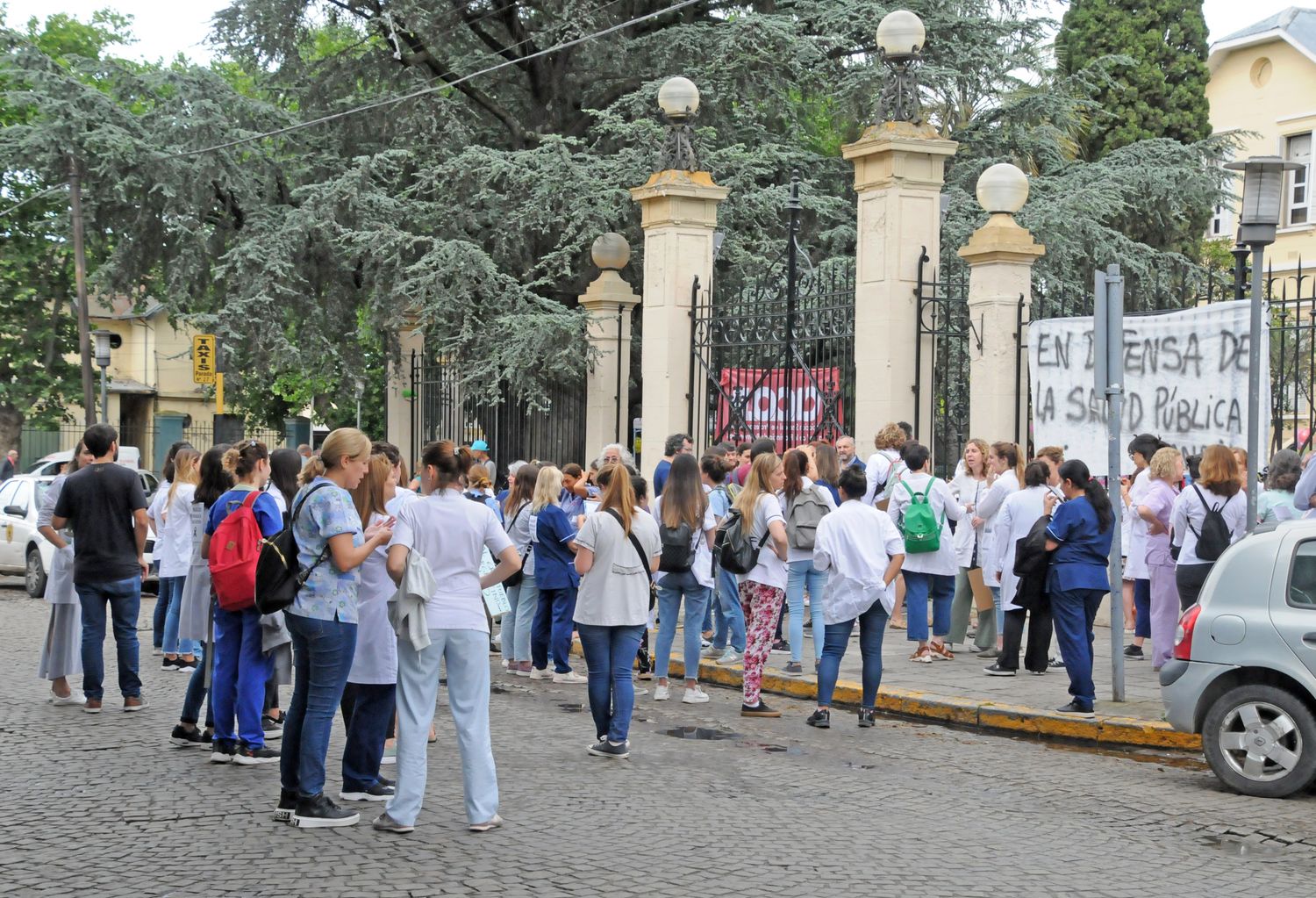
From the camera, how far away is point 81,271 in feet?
89.6

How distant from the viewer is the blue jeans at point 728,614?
41.3 feet

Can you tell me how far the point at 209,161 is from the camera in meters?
21.6

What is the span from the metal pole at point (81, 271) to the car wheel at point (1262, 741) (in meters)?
18.5

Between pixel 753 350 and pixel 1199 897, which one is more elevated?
pixel 753 350

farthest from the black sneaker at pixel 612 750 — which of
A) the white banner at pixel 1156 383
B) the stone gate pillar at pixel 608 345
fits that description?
the stone gate pillar at pixel 608 345

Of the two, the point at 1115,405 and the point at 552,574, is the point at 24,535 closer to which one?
the point at 552,574

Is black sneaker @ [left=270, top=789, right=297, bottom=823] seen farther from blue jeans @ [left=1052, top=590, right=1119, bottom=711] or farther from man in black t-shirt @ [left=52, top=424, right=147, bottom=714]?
blue jeans @ [left=1052, top=590, right=1119, bottom=711]

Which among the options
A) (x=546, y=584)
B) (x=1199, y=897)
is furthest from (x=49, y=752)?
(x=1199, y=897)

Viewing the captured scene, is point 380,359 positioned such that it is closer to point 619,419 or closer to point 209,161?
point 209,161

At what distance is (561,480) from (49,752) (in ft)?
14.3

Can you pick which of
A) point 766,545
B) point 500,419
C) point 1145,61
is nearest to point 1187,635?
point 766,545

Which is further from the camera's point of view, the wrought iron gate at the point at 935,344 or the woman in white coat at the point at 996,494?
the wrought iron gate at the point at 935,344

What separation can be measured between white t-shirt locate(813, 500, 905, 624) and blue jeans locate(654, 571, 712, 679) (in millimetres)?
1113

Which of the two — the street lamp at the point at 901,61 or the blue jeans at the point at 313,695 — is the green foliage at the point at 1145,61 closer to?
the street lamp at the point at 901,61
